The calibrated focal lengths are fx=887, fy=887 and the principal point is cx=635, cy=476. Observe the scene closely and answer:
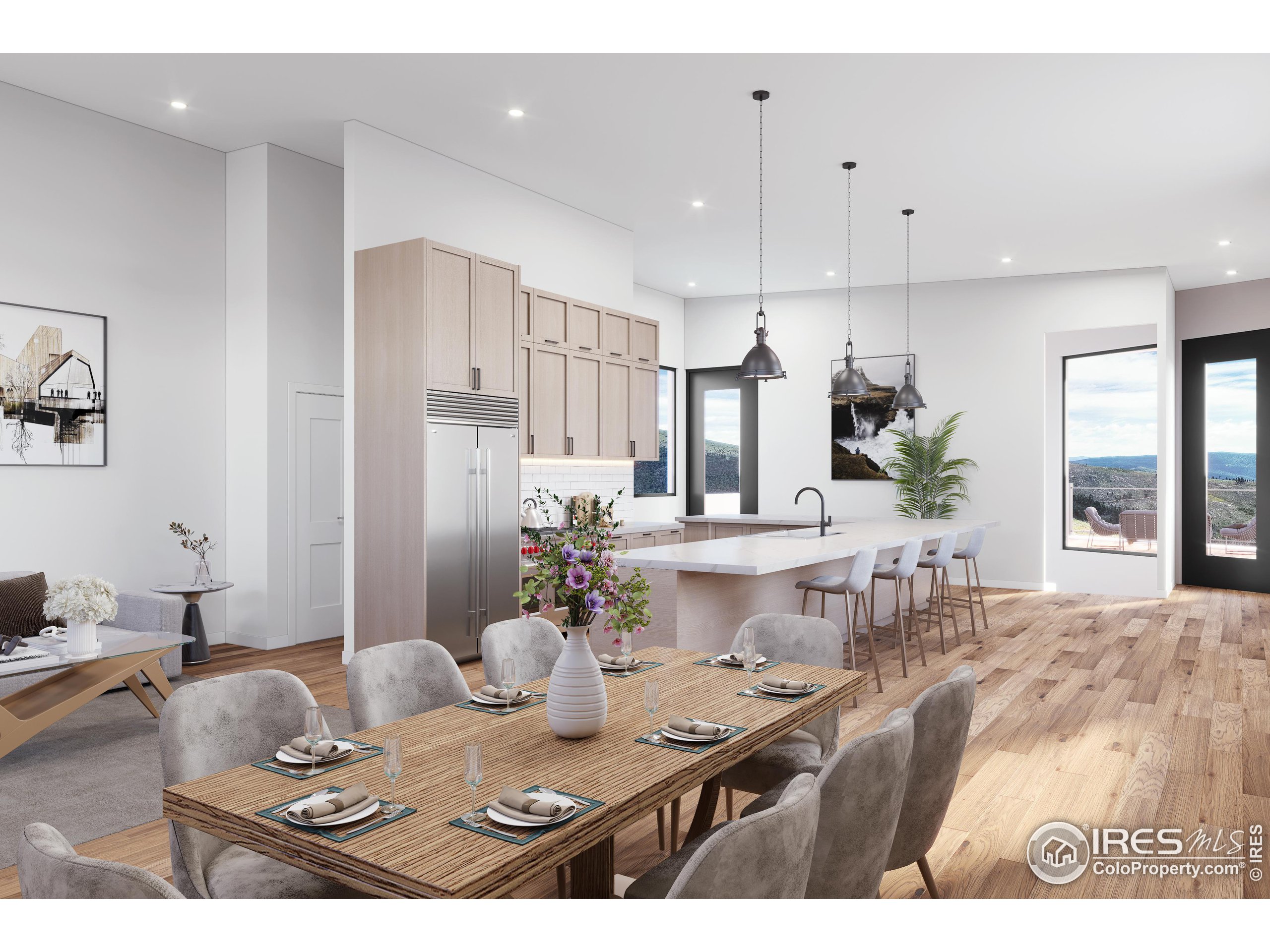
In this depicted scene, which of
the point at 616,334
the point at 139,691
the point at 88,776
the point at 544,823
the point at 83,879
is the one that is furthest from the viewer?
the point at 616,334

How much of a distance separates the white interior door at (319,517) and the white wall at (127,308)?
549mm

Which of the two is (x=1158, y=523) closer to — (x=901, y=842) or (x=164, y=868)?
(x=901, y=842)

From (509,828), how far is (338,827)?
0.31 meters

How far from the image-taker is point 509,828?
1.56 metres

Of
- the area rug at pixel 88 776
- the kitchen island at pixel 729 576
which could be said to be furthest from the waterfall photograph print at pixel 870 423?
the area rug at pixel 88 776

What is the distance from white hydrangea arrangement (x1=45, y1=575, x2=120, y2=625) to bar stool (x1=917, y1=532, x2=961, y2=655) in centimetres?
497

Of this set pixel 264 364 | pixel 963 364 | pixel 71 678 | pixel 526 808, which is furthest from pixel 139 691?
pixel 963 364

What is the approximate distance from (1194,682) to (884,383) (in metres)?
5.40

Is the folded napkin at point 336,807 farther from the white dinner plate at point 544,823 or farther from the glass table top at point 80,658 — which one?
the glass table top at point 80,658

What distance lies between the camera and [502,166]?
643 cm

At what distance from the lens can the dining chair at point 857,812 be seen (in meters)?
1.75

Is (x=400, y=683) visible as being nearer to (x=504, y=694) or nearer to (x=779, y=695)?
(x=504, y=694)

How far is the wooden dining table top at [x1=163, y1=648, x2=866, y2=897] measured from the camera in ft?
4.73

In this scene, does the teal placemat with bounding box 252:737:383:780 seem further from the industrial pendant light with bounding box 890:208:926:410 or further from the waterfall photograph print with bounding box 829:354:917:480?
the waterfall photograph print with bounding box 829:354:917:480
